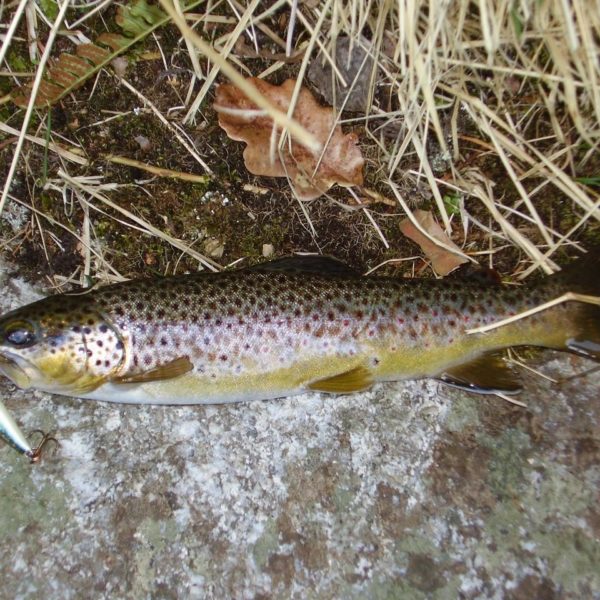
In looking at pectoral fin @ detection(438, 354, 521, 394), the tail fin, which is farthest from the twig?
pectoral fin @ detection(438, 354, 521, 394)

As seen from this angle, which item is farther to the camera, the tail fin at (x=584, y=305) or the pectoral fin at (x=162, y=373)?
the tail fin at (x=584, y=305)

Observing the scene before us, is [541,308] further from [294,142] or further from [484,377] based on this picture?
[294,142]

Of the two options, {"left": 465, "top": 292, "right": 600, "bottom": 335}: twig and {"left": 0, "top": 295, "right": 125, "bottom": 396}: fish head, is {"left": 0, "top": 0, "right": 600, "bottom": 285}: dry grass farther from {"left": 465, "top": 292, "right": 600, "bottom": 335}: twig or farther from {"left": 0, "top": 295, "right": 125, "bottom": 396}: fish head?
{"left": 0, "top": 295, "right": 125, "bottom": 396}: fish head

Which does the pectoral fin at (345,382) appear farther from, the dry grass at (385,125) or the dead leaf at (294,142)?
the dead leaf at (294,142)

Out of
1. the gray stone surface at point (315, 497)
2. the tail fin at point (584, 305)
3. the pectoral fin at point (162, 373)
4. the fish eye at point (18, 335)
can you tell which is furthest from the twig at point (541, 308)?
the fish eye at point (18, 335)

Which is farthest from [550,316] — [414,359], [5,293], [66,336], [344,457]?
[5,293]


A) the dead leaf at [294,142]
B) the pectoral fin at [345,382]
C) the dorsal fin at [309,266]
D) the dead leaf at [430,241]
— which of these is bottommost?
the pectoral fin at [345,382]

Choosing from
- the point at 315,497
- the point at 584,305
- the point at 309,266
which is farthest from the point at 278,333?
the point at 584,305
